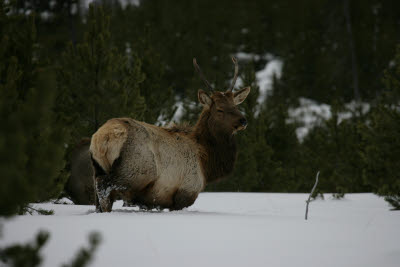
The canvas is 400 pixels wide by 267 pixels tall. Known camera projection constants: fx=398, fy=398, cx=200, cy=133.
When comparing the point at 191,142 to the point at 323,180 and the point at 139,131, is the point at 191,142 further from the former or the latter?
the point at 323,180

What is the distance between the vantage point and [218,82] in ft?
45.4

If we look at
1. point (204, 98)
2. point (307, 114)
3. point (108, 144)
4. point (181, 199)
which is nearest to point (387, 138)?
point (204, 98)

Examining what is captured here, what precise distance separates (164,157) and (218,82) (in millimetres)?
9441

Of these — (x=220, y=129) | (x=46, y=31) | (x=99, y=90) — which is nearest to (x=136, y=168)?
(x=220, y=129)

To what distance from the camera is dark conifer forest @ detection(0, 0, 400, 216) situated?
2.75 metres

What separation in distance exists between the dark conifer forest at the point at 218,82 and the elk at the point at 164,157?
1.99 feet

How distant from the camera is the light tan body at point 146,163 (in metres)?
4.26

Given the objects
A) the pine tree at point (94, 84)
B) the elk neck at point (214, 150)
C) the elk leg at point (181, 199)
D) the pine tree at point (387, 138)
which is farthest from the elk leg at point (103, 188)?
the pine tree at point (387, 138)

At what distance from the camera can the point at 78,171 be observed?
766 cm

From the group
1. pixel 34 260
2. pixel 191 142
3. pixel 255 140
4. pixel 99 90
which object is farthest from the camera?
pixel 255 140

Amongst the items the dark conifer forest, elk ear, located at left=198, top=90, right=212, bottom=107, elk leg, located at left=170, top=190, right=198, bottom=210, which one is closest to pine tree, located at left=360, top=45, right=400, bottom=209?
the dark conifer forest

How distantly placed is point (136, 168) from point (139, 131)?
420 millimetres

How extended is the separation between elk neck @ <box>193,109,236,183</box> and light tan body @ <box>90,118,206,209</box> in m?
0.23

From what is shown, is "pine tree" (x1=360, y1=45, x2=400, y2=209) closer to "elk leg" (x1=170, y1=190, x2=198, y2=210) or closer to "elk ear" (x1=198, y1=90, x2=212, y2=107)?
"elk ear" (x1=198, y1=90, x2=212, y2=107)
